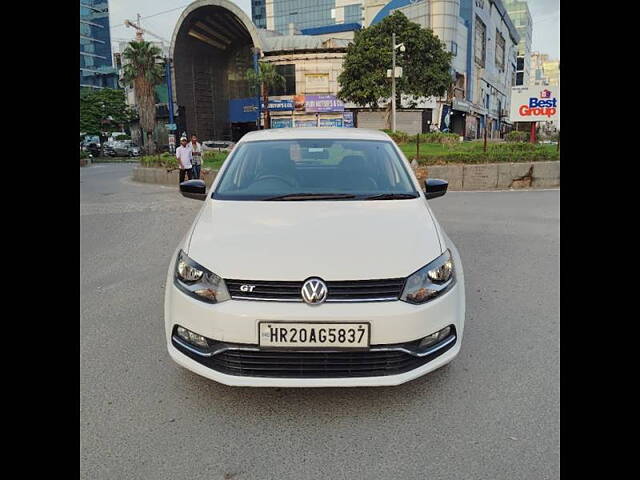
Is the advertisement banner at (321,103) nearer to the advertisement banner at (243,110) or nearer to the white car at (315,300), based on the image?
the advertisement banner at (243,110)

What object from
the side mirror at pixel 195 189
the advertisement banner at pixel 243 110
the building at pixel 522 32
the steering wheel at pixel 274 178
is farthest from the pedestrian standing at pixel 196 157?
the building at pixel 522 32

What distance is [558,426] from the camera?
2.58m

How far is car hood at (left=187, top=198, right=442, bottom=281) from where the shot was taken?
2523mm

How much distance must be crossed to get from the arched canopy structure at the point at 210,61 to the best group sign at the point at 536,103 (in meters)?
37.8

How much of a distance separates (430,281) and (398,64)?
34.0 m

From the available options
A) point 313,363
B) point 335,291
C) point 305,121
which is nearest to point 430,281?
point 335,291

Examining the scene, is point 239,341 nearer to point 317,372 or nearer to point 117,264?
point 317,372

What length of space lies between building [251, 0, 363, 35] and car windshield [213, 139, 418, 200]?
295 ft

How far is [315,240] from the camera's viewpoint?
2725 mm

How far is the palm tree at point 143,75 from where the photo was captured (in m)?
45.8

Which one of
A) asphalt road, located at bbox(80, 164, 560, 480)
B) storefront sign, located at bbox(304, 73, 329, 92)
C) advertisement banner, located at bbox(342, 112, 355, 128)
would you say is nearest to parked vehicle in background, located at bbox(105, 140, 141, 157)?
storefront sign, located at bbox(304, 73, 329, 92)

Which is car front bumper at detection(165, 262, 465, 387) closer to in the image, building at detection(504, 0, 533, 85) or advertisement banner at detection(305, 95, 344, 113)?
advertisement banner at detection(305, 95, 344, 113)

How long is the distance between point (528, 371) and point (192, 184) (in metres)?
2.92
